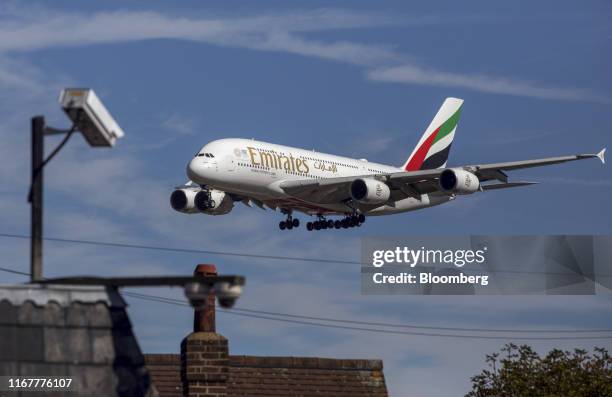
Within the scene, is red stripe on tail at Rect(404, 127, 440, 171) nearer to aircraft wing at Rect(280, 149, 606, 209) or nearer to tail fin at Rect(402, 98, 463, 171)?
tail fin at Rect(402, 98, 463, 171)

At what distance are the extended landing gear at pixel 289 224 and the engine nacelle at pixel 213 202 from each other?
283cm

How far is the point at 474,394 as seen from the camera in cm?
4656

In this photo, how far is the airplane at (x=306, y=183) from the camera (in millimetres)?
53444

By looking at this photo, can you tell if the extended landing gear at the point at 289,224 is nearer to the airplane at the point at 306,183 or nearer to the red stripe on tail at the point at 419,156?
the airplane at the point at 306,183

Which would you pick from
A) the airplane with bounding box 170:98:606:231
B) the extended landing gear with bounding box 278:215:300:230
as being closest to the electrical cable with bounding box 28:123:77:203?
the airplane with bounding box 170:98:606:231

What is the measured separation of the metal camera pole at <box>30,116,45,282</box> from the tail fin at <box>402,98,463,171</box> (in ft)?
196

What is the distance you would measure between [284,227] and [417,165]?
17031 millimetres

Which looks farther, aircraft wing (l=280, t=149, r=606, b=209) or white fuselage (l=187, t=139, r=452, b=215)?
aircraft wing (l=280, t=149, r=606, b=209)

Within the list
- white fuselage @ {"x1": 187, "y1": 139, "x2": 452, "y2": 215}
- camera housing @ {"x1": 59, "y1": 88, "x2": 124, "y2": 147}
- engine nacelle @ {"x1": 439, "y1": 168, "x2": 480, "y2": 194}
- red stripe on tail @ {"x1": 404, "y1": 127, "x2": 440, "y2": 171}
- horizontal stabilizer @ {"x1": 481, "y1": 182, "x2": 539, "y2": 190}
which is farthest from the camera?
red stripe on tail @ {"x1": 404, "y1": 127, "x2": 440, "y2": 171}

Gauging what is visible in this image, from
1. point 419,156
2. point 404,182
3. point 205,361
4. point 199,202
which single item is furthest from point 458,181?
point 205,361

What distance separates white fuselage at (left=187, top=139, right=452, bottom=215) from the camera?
173 feet

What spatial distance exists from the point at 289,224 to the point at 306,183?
4.51m

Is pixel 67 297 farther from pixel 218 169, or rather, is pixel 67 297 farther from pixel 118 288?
pixel 218 169

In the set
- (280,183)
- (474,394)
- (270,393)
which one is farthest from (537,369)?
(270,393)
